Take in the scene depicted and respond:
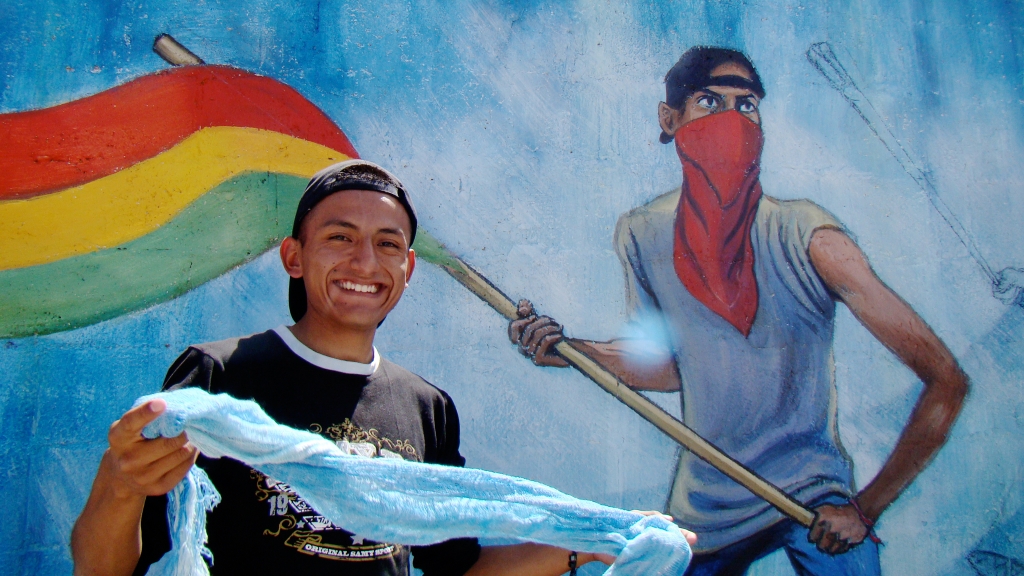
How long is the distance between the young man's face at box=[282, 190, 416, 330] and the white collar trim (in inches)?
2.8

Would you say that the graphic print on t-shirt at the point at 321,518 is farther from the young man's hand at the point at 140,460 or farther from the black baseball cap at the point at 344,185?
the black baseball cap at the point at 344,185

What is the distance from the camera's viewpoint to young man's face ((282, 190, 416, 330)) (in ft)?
4.78

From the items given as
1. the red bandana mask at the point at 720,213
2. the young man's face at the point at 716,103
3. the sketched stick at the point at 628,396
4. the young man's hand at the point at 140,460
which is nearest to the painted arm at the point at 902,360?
the sketched stick at the point at 628,396

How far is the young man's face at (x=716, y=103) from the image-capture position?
3021 millimetres

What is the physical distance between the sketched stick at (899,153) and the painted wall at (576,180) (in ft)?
0.12

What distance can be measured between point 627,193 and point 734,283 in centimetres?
57

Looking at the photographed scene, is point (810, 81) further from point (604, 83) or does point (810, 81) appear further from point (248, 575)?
point (248, 575)

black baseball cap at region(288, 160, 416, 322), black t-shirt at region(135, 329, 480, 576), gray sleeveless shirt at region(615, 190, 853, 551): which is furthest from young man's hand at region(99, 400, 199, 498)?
gray sleeveless shirt at region(615, 190, 853, 551)

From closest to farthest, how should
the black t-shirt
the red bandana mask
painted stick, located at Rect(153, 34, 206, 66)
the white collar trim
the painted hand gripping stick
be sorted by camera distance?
the black t-shirt → the white collar trim → the painted hand gripping stick → painted stick, located at Rect(153, 34, 206, 66) → the red bandana mask

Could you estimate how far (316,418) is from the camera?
4.43 feet

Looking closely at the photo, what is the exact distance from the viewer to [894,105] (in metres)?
3.07

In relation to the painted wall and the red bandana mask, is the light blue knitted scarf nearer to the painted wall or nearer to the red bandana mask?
the painted wall

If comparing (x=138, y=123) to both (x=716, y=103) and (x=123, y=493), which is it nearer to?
(x=123, y=493)

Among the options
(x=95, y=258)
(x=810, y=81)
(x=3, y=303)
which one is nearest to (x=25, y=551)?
(x=3, y=303)
